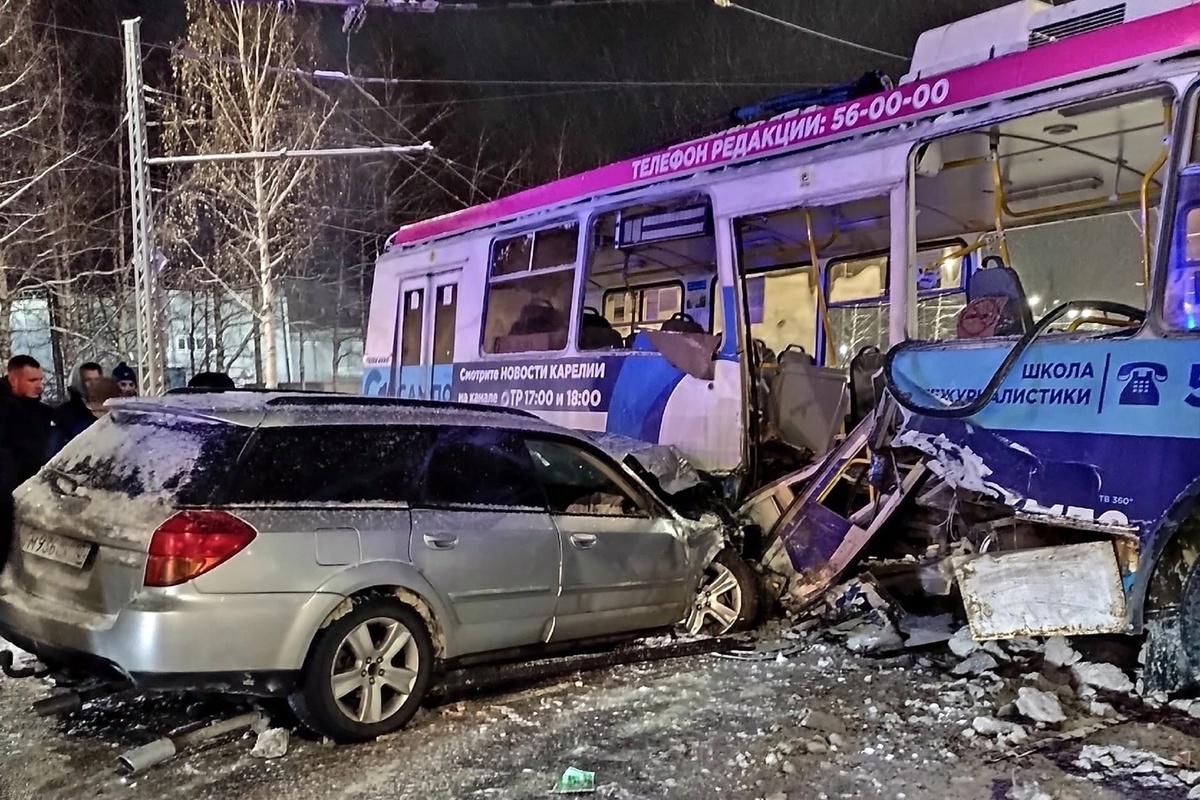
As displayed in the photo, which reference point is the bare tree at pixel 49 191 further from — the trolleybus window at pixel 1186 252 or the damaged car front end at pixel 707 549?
the trolleybus window at pixel 1186 252

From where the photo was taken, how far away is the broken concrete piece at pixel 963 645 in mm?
5656

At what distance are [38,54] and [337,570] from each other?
77.9ft

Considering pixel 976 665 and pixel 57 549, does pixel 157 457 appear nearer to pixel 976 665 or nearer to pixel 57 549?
pixel 57 549

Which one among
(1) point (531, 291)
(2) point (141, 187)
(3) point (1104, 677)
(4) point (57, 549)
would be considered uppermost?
(2) point (141, 187)

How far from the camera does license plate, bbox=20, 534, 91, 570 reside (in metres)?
4.44

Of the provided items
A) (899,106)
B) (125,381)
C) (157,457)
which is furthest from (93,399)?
(899,106)

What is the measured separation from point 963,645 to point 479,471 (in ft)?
9.68

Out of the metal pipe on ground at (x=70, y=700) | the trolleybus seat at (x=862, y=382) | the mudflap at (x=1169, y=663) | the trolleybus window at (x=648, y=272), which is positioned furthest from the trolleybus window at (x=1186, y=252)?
the metal pipe on ground at (x=70, y=700)

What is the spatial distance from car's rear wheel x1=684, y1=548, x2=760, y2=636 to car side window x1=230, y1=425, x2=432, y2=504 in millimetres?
2262

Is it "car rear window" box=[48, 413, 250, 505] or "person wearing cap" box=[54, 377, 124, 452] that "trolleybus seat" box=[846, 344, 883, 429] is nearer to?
"car rear window" box=[48, 413, 250, 505]

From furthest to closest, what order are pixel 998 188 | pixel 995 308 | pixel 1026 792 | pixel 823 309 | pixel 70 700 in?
pixel 823 309 < pixel 998 188 < pixel 995 308 < pixel 70 700 < pixel 1026 792

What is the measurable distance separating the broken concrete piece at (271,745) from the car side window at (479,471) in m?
1.28

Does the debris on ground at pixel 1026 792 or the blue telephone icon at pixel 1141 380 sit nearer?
the debris on ground at pixel 1026 792

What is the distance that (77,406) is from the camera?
882cm
